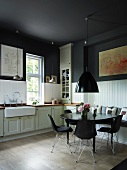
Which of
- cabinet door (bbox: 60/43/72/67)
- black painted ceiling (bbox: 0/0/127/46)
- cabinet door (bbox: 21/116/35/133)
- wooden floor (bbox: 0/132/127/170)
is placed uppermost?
black painted ceiling (bbox: 0/0/127/46)

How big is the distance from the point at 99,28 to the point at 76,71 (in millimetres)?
1894

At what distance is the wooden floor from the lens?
2.82m

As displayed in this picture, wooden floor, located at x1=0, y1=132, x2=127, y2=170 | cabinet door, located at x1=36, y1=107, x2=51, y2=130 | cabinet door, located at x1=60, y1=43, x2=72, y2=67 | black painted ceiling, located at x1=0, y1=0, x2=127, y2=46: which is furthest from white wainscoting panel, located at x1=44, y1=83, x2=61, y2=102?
wooden floor, located at x1=0, y1=132, x2=127, y2=170

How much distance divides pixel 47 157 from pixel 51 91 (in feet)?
11.0

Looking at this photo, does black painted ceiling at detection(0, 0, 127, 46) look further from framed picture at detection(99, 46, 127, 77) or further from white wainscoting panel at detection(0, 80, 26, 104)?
white wainscoting panel at detection(0, 80, 26, 104)

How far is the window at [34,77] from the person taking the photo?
576cm

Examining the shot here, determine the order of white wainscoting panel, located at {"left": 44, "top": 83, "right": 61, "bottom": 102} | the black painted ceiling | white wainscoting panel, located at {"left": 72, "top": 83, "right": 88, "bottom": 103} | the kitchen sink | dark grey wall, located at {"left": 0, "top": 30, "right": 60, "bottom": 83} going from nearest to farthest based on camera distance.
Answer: the black painted ceiling < the kitchen sink < dark grey wall, located at {"left": 0, "top": 30, "right": 60, "bottom": 83} < white wainscoting panel, located at {"left": 72, "top": 83, "right": 88, "bottom": 103} < white wainscoting panel, located at {"left": 44, "top": 83, "right": 61, "bottom": 102}

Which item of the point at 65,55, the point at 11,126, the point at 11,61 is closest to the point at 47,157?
the point at 11,126

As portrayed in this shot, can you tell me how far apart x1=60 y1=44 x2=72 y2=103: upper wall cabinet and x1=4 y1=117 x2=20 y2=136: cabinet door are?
2.31 m

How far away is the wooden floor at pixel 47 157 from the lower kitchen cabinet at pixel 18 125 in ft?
1.15

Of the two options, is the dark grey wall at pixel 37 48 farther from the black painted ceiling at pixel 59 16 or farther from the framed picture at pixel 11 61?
the black painted ceiling at pixel 59 16

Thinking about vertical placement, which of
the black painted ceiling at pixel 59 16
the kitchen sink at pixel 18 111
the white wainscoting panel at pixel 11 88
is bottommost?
the kitchen sink at pixel 18 111

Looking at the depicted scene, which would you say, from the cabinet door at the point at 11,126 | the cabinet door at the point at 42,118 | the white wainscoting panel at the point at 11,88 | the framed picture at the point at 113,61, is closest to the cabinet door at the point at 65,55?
the framed picture at the point at 113,61

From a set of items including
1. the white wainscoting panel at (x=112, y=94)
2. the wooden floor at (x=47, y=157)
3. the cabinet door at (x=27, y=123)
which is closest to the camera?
the wooden floor at (x=47, y=157)
